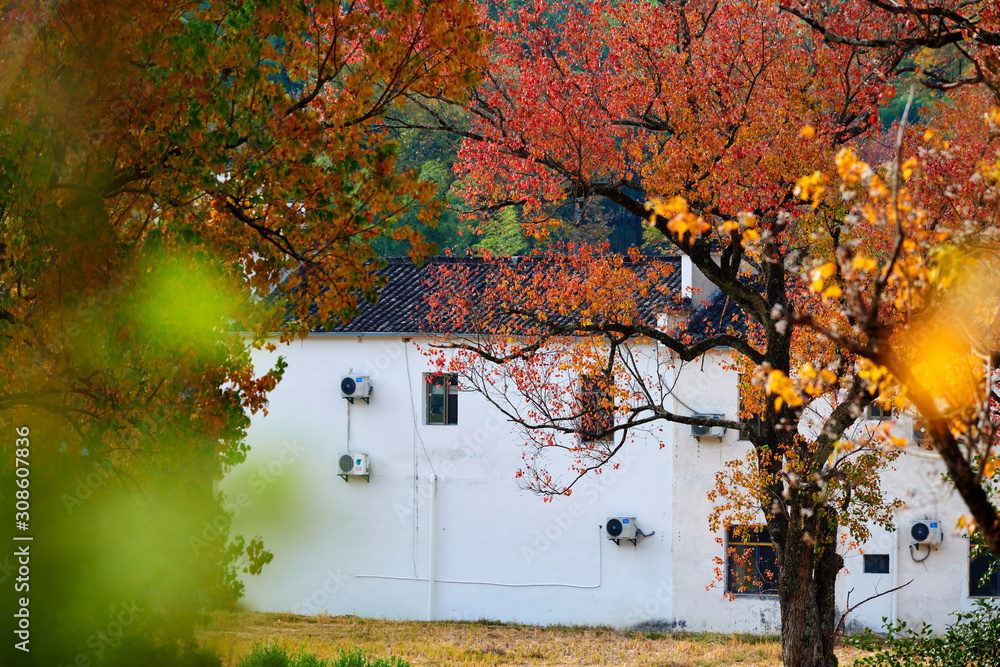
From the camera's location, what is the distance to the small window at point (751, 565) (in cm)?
1862

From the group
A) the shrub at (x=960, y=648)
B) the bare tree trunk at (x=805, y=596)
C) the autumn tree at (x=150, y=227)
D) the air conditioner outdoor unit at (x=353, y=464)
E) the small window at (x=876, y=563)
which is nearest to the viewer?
the autumn tree at (x=150, y=227)

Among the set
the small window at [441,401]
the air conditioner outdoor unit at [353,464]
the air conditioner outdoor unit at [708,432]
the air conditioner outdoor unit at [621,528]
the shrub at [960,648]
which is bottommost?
the shrub at [960,648]

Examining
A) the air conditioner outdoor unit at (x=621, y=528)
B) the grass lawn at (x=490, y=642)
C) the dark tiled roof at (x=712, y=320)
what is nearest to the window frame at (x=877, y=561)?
the grass lawn at (x=490, y=642)

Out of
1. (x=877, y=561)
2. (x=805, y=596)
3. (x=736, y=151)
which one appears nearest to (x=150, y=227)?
(x=736, y=151)

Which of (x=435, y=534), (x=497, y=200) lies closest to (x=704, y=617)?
(x=435, y=534)

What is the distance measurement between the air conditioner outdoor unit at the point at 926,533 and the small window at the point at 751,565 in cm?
259

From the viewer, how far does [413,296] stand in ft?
70.5

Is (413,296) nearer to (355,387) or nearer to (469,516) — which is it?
(355,387)

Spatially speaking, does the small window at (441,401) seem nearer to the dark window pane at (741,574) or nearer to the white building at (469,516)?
the white building at (469,516)

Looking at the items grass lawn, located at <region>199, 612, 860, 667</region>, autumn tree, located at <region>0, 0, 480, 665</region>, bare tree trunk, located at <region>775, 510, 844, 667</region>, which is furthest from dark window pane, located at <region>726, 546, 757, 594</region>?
autumn tree, located at <region>0, 0, 480, 665</region>

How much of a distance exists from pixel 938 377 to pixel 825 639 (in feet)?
25.3

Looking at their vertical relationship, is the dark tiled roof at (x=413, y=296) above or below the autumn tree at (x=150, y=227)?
above

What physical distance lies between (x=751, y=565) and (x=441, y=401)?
711 centimetres

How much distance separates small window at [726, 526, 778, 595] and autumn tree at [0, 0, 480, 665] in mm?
13455
